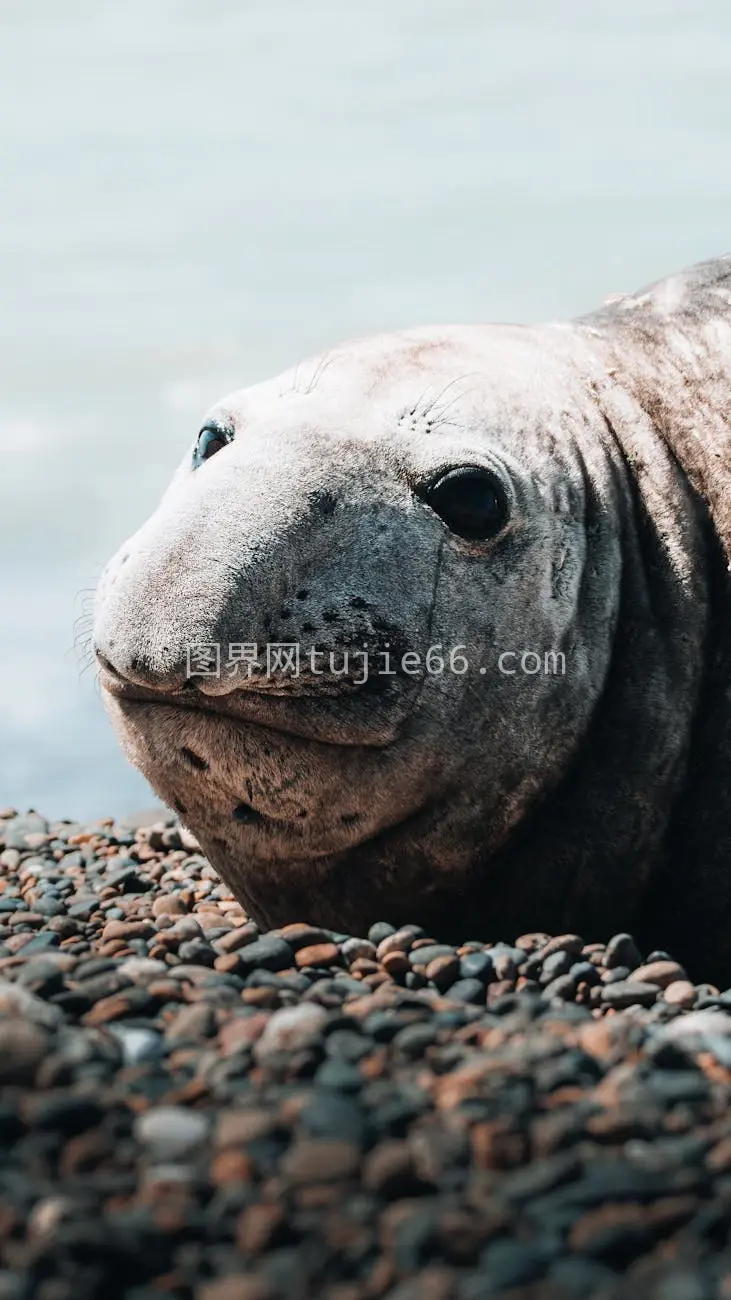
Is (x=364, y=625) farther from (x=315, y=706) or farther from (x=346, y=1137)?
(x=346, y=1137)

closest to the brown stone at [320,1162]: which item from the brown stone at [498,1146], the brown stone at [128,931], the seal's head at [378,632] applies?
the brown stone at [498,1146]

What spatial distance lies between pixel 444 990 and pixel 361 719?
1020 millimetres

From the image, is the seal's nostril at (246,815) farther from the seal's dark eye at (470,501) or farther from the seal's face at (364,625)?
the seal's dark eye at (470,501)

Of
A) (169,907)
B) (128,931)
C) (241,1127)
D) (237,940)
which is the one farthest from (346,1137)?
(169,907)

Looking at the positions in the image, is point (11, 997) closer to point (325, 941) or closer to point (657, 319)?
point (325, 941)

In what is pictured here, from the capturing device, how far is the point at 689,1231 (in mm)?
3260

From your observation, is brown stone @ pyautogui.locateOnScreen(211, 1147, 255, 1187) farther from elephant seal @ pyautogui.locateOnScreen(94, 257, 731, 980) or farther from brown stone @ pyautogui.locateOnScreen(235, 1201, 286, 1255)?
elephant seal @ pyautogui.locateOnScreen(94, 257, 731, 980)

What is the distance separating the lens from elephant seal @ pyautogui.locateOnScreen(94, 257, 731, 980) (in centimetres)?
558

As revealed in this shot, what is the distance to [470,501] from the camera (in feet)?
19.4

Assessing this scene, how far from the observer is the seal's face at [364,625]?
553 centimetres

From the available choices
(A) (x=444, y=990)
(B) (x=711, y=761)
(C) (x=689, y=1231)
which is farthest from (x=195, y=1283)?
(B) (x=711, y=761)

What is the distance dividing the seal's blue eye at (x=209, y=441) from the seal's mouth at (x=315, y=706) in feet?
3.75

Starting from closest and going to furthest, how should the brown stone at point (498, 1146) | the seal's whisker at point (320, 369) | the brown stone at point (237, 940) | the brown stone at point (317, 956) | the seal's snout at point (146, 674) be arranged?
1. the brown stone at point (498, 1146)
2. the brown stone at point (317, 956)
3. the brown stone at point (237, 940)
4. the seal's snout at point (146, 674)
5. the seal's whisker at point (320, 369)

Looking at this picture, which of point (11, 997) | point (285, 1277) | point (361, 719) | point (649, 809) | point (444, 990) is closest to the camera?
point (285, 1277)
